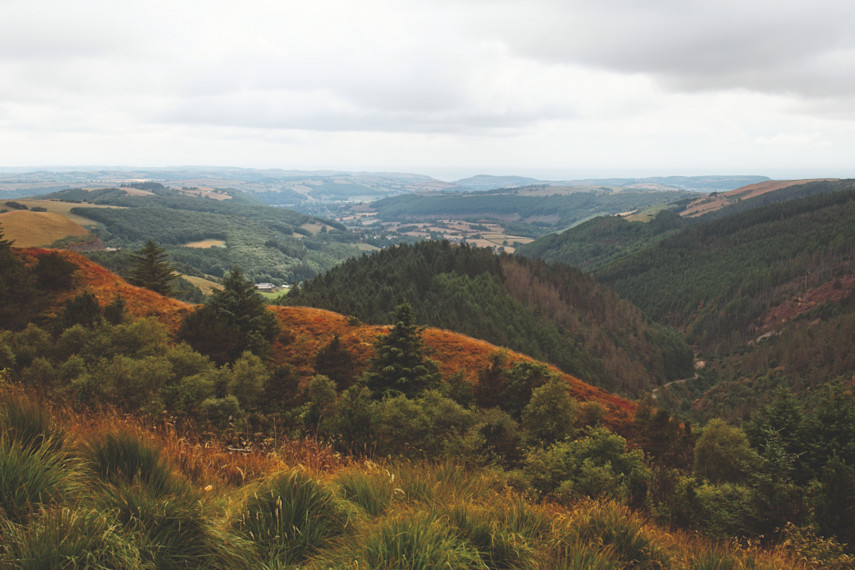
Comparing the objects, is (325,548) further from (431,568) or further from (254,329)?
(254,329)

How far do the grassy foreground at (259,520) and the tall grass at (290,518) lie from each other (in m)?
0.01

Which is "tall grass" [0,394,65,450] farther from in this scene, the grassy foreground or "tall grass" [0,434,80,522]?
"tall grass" [0,434,80,522]

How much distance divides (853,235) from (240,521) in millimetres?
243108

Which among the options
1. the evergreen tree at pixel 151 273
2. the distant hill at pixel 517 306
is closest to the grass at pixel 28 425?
the evergreen tree at pixel 151 273

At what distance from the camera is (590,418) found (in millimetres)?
24609

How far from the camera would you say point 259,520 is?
172 inches

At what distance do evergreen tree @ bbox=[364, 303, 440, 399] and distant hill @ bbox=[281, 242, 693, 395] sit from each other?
103 feet

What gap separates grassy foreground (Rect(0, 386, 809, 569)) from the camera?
Answer: 3750 millimetres

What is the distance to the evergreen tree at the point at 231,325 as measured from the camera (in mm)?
23641

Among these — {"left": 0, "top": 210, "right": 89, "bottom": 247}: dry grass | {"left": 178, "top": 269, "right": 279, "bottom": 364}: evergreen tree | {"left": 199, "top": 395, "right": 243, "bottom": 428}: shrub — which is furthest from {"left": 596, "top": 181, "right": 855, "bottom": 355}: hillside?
{"left": 0, "top": 210, "right": 89, "bottom": 247}: dry grass

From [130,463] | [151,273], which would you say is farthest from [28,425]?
[151,273]

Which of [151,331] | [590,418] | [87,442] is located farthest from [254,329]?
[87,442]

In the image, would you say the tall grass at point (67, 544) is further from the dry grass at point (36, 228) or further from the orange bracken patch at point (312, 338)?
the dry grass at point (36, 228)

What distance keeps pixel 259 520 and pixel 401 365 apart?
62.5 ft
